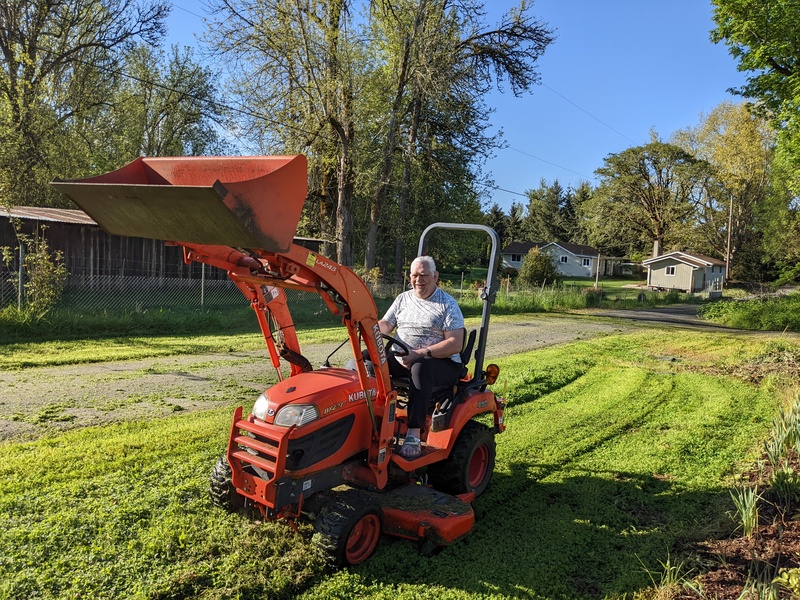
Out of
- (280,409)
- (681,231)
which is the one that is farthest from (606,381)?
(681,231)

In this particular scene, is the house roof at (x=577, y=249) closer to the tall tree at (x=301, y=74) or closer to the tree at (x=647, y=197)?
the tree at (x=647, y=197)

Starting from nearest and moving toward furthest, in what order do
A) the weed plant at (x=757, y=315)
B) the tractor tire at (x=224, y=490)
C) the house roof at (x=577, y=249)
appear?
the tractor tire at (x=224, y=490)
the weed plant at (x=757, y=315)
the house roof at (x=577, y=249)

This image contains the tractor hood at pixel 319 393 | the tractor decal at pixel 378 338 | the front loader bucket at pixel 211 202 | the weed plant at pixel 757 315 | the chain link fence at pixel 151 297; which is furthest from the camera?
the weed plant at pixel 757 315

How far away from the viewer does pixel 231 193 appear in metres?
2.75

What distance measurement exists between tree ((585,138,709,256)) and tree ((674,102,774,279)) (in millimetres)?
1297

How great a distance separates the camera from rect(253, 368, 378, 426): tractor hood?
3717 mm

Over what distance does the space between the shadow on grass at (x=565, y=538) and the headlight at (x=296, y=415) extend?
0.96 m

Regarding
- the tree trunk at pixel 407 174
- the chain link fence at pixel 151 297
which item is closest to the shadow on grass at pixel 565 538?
the chain link fence at pixel 151 297

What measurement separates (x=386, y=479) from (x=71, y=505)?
2199 millimetres

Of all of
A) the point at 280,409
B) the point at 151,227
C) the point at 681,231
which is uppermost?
the point at 681,231

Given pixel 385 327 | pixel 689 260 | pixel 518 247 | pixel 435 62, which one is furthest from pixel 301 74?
pixel 518 247

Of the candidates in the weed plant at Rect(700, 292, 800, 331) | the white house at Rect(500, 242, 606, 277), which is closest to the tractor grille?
the weed plant at Rect(700, 292, 800, 331)

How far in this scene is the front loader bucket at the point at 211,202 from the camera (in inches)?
110

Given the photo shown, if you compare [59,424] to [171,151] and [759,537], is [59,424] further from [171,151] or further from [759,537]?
[171,151]
